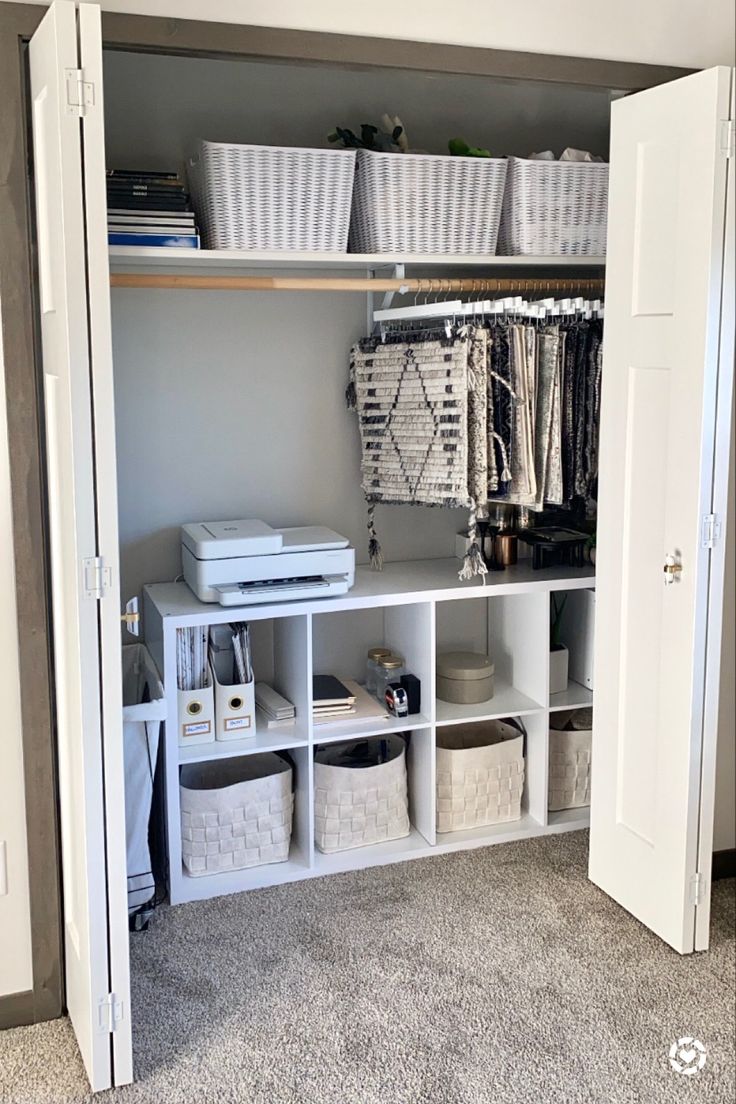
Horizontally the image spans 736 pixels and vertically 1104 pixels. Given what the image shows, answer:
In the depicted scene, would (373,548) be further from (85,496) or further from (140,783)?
(85,496)

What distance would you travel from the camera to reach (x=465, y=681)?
323 centimetres

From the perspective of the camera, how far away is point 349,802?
3066mm

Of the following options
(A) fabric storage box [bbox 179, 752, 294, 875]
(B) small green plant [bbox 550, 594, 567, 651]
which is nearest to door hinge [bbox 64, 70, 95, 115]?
(A) fabric storage box [bbox 179, 752, 294, 875]

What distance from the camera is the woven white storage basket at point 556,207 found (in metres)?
2.95

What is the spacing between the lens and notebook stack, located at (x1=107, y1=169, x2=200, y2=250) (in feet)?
8.68

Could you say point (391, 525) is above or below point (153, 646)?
above

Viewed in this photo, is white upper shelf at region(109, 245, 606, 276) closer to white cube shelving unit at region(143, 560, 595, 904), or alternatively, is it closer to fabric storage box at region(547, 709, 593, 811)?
white cube shelving unit at region(143, 560, 595, 904)

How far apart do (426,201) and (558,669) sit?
1.41m

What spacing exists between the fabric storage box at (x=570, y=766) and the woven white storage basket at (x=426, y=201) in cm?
144

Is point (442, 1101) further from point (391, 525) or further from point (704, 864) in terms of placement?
point (391, 525)

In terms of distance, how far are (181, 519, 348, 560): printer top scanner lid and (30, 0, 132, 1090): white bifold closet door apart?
0.59m

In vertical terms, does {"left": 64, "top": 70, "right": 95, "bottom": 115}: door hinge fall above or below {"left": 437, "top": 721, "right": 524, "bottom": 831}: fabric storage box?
above

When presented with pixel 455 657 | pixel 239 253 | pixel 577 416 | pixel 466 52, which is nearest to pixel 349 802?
pixel 455 657

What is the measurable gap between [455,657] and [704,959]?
3.60 ft
